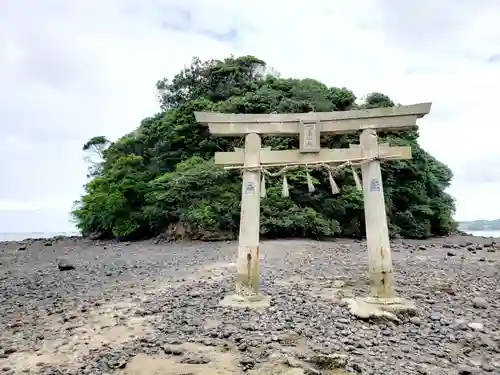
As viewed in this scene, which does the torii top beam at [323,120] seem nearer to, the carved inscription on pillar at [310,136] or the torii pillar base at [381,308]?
the carved inscription on pillar at [310,136]

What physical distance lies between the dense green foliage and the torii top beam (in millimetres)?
10771

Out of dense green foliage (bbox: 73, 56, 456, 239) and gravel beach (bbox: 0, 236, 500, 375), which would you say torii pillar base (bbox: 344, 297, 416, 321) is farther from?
dense green foliage (bbox: 73, 56, 456, 239)

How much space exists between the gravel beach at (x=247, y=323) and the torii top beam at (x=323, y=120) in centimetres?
332

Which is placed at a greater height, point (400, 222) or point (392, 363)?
point (400, 222)

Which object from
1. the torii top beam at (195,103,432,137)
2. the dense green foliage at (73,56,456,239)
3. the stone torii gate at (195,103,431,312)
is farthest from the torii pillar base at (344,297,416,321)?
the dense green foliage at (73,56,456,239)

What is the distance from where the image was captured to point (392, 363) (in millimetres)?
6215

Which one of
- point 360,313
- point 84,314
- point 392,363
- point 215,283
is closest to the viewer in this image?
point 392,363

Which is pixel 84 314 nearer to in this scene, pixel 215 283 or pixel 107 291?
pixel 107 291

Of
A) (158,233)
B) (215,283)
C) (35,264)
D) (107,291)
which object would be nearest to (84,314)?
(107,291)

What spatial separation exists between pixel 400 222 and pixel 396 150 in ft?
48.9

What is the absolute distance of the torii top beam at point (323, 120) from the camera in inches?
355

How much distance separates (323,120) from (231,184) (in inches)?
509

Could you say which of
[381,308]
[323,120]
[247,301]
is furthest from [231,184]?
[381,308]

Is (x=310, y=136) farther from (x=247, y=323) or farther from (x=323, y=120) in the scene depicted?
(x=247, y=323)
